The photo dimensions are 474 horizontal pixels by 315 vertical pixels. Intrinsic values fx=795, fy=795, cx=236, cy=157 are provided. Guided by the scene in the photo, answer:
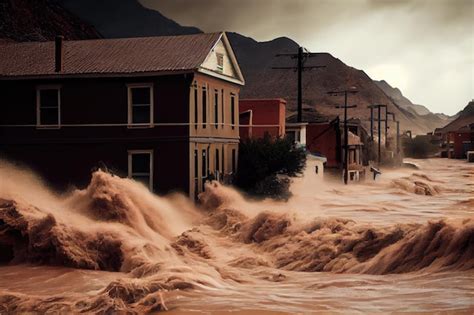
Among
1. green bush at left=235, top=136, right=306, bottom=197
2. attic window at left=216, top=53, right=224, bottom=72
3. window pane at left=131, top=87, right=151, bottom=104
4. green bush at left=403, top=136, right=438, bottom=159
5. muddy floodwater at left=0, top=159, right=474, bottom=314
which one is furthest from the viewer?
green bush at left=403, top=136, right=438, bottom=159

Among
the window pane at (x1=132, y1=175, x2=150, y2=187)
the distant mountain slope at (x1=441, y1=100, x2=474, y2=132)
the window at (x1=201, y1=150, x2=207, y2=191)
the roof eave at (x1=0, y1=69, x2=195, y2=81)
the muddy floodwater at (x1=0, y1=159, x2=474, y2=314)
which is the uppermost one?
the distant mountain slope at (x1=441, y1=100, x2=474, y2=132)

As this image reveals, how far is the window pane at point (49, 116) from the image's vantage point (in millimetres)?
30406

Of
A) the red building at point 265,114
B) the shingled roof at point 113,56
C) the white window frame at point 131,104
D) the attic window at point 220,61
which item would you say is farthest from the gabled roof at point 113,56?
the red building at point 265,114

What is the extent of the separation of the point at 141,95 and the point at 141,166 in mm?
2656

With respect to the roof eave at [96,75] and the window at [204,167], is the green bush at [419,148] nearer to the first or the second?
the window at [204,167]

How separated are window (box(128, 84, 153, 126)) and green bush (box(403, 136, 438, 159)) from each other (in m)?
91.3

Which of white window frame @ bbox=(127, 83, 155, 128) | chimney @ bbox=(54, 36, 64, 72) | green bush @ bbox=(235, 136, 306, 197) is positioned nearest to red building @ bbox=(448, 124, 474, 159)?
green bush @ bbox=(235, 136, 306, 197)

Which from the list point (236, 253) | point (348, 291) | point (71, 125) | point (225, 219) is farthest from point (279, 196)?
point (348, 291)

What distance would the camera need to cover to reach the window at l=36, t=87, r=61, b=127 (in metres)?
30.4

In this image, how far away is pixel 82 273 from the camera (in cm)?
1873

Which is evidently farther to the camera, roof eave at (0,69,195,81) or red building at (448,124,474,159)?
red building at (448,124,474,159)

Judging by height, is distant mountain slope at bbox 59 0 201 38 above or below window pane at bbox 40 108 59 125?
above

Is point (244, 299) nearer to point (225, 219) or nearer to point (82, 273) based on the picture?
point (82, 273)

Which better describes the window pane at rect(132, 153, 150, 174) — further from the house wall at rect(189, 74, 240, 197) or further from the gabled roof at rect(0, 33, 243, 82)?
the gabled roof at rect(0, 33, 243, 82)
